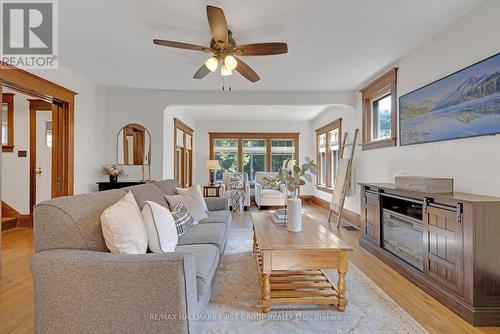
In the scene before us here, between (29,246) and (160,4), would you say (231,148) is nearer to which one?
(29,246)

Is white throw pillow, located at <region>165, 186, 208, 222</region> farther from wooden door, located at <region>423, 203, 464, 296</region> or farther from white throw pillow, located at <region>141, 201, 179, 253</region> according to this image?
wooden door, located at <region>423, 203, 464, 296</region>

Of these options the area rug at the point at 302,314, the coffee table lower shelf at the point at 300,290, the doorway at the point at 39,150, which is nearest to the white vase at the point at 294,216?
the coffee table lower shelf at the point at 300,290

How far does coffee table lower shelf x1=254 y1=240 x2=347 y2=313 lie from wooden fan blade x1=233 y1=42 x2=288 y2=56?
1.96 m

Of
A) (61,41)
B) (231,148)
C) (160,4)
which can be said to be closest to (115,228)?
(160,4)

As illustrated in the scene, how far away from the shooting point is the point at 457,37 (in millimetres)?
2684

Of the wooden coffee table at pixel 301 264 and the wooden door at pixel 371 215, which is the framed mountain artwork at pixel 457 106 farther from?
the wooden coffee table at pixel 301 264

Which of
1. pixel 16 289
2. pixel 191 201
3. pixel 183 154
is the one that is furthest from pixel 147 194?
pixel 183 154

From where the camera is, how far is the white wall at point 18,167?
16.8 ft

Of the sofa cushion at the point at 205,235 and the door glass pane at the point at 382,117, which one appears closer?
the sofa cushion at the point at 205,235

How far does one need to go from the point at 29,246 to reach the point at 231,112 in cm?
498

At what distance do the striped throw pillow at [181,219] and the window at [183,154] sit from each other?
11.5 feet

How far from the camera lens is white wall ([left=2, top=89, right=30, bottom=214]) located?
5.12 meters

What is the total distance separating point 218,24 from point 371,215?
2891 millimetres

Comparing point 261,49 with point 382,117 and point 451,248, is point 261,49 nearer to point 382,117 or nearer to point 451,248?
point 451,248
